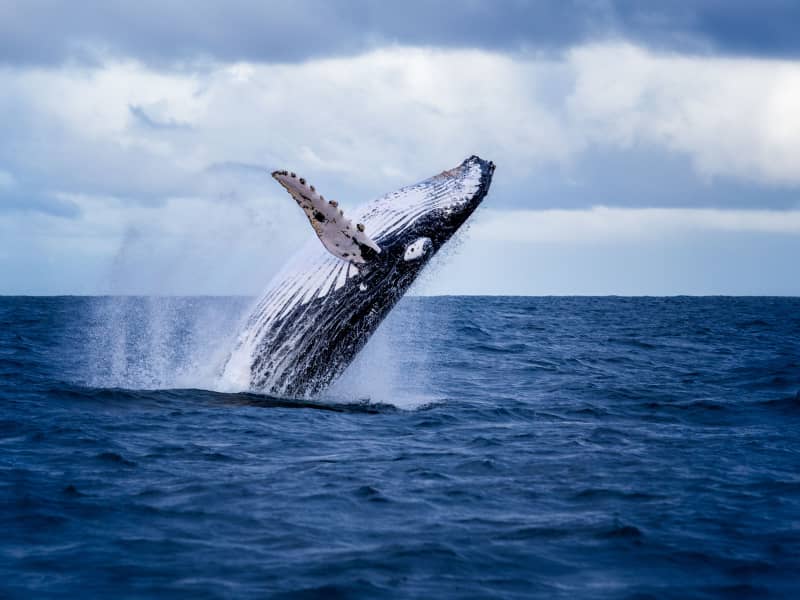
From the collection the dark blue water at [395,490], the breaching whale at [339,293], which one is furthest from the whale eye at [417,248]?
the dark blue water at [395,490]

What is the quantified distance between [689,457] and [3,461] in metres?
6.63

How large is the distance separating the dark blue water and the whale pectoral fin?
2.01m

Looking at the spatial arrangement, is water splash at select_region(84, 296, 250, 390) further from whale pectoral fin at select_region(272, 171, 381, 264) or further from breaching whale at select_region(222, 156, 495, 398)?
whale pectoral fin at select_region(272, 171, 381, 264)

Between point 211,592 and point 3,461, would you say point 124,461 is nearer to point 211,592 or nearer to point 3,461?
point 3,461

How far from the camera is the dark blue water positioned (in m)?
5.70

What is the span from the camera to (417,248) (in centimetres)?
1178

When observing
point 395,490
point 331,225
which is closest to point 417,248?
point 331,225

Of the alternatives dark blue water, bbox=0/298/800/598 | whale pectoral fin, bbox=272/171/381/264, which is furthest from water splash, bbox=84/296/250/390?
whale pectoral fin, bbox=272/171/381/264

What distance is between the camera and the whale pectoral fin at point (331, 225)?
9859 millimetres

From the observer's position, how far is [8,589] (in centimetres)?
534

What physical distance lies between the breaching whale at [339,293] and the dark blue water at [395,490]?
0.50 meters

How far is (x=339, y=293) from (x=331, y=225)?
145cm

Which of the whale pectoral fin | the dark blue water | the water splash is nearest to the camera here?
the dark blue water

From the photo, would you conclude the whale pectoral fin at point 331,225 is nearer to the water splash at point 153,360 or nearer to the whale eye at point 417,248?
the whale eye at point 417,248
